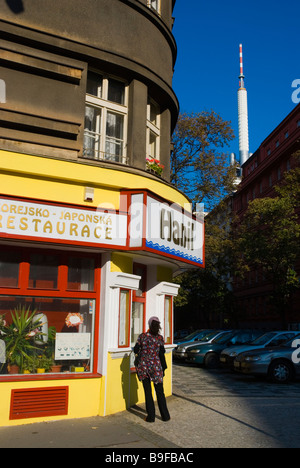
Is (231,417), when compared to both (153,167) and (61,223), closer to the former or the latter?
(61,223)

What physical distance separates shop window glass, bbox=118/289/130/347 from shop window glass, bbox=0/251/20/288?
79.2 inches

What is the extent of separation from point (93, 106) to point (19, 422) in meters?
6.19

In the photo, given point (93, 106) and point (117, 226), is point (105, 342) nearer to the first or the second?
point (117, 226)

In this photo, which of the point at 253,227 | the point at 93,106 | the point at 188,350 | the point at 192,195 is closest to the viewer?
the point at 93,106

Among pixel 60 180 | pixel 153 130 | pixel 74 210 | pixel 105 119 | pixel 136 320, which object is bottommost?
pixel 136 320

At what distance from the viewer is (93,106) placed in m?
9.91

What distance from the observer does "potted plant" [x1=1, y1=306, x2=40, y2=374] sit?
8.09 metres

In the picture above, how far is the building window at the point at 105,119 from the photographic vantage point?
388 inches

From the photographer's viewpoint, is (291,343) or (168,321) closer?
(168,321)

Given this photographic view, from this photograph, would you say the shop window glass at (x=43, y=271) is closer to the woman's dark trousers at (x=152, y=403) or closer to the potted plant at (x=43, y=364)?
the potted plant at (x=43, y=364)

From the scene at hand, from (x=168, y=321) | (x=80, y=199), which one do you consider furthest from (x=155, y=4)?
(x=168, y=321)

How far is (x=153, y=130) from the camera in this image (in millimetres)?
11328

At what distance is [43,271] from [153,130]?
4664 millimetres
